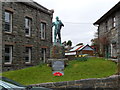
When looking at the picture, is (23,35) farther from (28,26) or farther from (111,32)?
(111,32)

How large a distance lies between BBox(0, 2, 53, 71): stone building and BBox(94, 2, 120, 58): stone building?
6.93 m

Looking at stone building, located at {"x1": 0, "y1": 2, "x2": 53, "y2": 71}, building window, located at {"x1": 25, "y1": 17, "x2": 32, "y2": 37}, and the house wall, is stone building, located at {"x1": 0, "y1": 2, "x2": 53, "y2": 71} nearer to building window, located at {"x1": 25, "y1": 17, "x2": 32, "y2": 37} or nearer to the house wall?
building window, located at {"x1": 25, "y1": 17, "x2": 32, "y2": 37}

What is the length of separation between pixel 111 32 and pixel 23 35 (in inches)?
367

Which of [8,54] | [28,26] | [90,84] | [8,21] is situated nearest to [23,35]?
[28,26]

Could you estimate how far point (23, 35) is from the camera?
698 inches

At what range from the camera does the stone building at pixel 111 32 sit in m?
17.4

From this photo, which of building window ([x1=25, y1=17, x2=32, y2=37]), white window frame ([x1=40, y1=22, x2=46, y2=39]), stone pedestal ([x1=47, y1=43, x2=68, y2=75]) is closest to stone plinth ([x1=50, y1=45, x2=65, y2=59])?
stone pedestal ([x1=47, y1=43, x2=68, y2=75])

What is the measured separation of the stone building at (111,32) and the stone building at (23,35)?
6927mm

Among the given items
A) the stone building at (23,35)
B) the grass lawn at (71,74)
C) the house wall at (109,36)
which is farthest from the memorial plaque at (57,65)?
the house wall at (109,36)

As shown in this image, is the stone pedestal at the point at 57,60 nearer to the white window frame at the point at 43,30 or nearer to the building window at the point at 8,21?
the building window at the point at 8,21

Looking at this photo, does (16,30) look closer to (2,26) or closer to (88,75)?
(2,26)

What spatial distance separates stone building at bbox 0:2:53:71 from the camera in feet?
52.0

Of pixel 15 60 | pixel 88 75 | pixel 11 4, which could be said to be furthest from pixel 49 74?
pixel 11 4

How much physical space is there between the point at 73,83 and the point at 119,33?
9.89m
